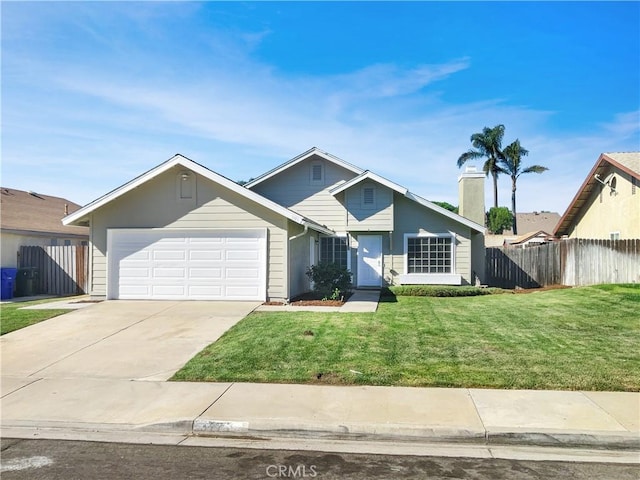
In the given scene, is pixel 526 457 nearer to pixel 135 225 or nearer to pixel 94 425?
pixel 94 425

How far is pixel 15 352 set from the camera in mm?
9266

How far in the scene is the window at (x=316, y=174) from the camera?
1995 cm

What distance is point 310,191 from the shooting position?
20.0 metres

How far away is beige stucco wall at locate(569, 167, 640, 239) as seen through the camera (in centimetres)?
2019

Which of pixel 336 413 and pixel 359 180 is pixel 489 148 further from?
pixel 336 413

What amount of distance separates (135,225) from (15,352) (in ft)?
20.1

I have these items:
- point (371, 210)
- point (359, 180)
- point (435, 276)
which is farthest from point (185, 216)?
point (435, 276)

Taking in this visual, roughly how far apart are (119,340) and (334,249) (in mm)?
11076

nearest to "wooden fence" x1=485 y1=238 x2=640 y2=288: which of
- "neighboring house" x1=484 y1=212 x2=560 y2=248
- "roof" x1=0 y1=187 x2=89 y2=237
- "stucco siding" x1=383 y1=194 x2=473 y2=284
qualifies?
"stucco siding" x1=383 y1=194 x2=473 y2=284

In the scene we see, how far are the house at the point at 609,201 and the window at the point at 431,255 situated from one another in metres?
8.06

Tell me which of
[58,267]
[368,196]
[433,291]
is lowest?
[433,291]

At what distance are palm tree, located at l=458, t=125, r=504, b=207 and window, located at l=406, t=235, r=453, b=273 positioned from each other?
95.9 ft

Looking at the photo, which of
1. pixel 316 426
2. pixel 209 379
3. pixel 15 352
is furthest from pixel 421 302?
pixel 15 352

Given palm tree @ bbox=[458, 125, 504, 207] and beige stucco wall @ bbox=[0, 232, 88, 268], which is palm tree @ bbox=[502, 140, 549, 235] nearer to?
palm tree @ bbox=[458, 125, 504, 207]
